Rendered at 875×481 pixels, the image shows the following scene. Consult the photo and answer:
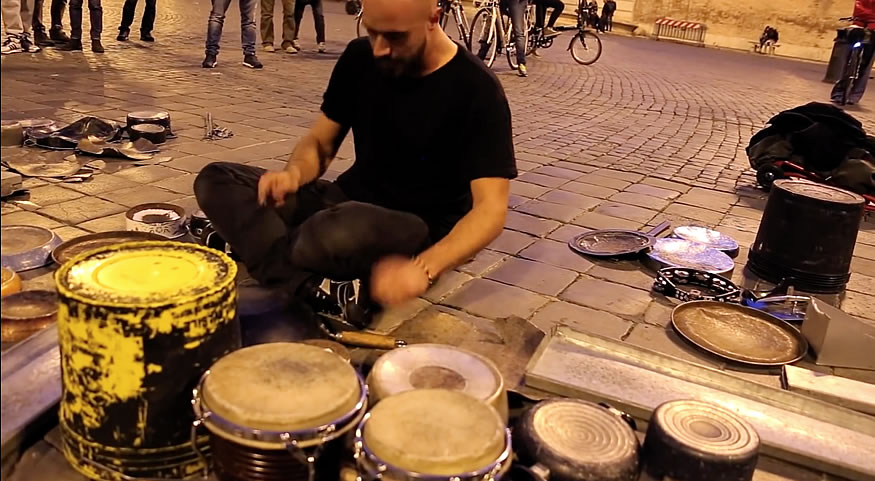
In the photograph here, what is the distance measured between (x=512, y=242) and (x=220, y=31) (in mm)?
5703

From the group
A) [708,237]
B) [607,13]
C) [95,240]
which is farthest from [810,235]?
[607,13]

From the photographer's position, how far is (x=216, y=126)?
549cm

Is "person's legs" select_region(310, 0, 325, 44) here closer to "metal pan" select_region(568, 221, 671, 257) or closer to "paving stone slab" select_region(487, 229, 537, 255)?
"paving stone slab" select_region(487, 229, 537, 255)

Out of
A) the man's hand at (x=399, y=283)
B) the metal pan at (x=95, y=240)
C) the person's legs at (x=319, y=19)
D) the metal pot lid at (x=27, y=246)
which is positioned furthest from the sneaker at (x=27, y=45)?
the man's hand at (x=399, y=283)

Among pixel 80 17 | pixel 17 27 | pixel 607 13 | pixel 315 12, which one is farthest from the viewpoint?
pixel 607 13

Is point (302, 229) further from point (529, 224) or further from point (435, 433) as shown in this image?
point (529, 224)

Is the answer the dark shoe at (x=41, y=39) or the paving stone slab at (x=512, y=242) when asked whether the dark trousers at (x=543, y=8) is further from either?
the paving stone slab at (x=512, y=242)

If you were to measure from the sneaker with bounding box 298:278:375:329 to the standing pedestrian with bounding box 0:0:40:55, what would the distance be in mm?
5580

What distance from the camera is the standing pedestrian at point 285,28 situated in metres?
9.65

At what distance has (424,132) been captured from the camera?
2.61m

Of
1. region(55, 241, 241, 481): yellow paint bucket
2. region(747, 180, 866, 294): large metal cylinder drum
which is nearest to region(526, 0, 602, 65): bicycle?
region(747, 180, 866, 294): large metal cylinder drum

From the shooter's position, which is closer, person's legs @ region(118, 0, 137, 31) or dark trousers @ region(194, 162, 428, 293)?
dark trousers @ region(194, 162, 428, 293)

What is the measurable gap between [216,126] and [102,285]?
160 inches

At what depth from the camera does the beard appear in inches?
97.0
